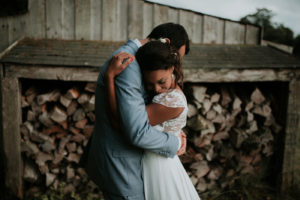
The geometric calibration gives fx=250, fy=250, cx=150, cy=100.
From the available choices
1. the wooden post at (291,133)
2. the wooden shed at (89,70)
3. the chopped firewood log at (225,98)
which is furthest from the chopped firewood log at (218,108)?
the wooden post at (291,133)

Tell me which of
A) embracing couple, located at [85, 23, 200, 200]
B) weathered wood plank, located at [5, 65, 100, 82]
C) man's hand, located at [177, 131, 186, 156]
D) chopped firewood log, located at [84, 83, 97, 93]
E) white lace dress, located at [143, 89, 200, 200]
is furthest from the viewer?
chopped firewood log, located at [84, 83, 97, 93]

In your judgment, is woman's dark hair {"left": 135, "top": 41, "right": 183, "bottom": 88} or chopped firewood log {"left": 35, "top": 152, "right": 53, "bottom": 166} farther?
chopped firewood log {"left": 35, "top": 152, "right": 53, "bottom": 166}

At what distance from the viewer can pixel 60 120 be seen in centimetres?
298

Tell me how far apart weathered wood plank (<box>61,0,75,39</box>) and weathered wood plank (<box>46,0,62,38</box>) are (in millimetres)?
48

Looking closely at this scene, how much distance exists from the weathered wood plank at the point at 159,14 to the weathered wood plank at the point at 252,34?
46.8 inches

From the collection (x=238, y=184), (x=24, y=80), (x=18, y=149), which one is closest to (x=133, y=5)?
(x=24, y=80)

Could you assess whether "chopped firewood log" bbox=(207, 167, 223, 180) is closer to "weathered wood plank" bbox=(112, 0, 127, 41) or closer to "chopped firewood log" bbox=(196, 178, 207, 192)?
"chopped firewood log" bbox=(196, 178, 207, 192)

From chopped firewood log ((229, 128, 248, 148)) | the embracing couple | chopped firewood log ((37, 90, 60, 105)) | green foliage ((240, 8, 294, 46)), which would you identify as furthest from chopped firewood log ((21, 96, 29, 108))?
green foliage ((240, 8, 294, 46))

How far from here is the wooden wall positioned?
3109 mm

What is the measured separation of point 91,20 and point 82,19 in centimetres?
11

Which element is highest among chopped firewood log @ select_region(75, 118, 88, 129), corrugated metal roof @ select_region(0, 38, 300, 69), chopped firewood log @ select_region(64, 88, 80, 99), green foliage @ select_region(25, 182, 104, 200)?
corrugated metal roof @ select_region(0, 38, 300, 69)

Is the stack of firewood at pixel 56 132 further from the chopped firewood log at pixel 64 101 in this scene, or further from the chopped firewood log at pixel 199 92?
the chopped firewood log at pixel 199 92

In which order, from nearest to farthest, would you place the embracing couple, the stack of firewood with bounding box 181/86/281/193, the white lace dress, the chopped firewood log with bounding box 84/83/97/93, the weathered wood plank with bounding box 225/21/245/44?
the embracing couple < the white lace dress < the chopped firewood log with bounding box 84/83/97/93 < the stack of firewood with bounding box 181/86/281/193 < the weathered wood plank with bounding box 225/21/245/44

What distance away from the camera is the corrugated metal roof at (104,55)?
278 centimetres
